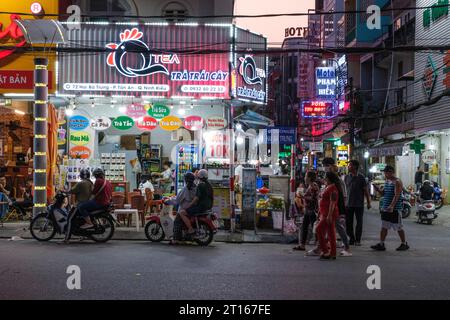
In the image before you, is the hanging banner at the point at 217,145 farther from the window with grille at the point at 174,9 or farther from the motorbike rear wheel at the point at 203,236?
the window with grille at the point at 174,9

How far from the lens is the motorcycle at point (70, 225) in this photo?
1252 cm

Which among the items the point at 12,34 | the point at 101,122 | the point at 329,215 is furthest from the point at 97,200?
the point at 12,34

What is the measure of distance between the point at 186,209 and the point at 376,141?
25088mm

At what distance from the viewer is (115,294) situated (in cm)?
714

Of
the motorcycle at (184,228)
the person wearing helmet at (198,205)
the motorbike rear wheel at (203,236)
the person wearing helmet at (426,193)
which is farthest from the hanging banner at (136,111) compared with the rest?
the person wearing helmet at (426,193)

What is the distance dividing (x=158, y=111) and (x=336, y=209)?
9.15 m

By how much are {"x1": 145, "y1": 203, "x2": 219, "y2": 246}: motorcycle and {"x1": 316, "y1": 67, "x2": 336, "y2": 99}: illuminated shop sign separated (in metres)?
25.8

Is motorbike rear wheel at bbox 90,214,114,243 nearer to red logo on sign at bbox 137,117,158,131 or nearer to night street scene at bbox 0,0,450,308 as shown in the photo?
night street scene at bbox 0,0,450,308

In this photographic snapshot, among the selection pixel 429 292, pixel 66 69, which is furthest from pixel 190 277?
pixel 66 69

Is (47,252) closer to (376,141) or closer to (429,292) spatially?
(429,292)

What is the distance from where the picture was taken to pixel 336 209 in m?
10.7

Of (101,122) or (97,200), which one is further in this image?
(101,122)

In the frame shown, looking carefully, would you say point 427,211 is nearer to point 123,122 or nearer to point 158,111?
point 158,111

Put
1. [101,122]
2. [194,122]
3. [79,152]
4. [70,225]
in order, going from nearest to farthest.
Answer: [70,225] → [101,122] → [79,152] → [194,122]
